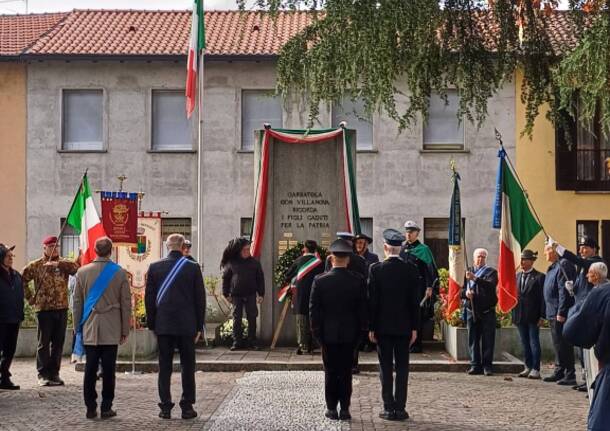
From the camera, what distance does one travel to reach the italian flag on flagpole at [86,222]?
48.4 ft

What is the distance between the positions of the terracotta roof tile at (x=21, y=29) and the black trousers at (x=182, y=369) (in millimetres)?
20388

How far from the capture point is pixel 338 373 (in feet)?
34.3

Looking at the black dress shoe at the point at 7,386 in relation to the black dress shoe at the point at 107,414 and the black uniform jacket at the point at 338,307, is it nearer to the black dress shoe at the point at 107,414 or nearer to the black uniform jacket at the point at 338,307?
the black dress shoe at the point at 107,414

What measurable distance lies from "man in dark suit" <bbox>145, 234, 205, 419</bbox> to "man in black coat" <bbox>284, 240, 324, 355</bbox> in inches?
195

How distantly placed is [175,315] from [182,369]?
1.90 ft

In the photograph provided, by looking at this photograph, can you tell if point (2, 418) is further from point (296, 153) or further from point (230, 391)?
point (296, 153)

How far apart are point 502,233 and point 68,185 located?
17403 mm

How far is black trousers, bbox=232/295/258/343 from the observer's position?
17.1 metres

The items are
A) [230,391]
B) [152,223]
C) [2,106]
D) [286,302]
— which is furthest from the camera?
[2,106]

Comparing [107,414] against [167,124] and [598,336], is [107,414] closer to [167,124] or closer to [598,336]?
[598,336]

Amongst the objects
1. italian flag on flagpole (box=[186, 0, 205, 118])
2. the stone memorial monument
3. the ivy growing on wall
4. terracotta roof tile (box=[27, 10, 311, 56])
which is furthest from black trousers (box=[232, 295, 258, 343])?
terracotta roof tile (box=[27, 10, 311, 56])

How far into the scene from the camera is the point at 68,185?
2945 cm

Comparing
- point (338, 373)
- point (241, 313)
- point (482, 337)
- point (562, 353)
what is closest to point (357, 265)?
point (482, 337)

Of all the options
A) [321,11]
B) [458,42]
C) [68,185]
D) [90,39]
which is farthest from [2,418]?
[90,39]
